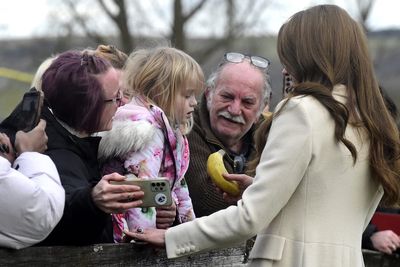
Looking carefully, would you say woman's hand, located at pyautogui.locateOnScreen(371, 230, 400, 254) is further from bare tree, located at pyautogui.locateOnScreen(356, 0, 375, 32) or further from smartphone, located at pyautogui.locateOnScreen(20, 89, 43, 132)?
bare tree, located at pyautogui.locateOnScreen(356, 0, 375, 32)

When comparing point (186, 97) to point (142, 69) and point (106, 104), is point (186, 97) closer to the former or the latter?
point (142, 69)

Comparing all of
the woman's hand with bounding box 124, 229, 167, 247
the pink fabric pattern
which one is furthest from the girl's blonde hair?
the woman's hand with bounding box 124, 229, 167, 247

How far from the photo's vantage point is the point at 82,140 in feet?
11.5

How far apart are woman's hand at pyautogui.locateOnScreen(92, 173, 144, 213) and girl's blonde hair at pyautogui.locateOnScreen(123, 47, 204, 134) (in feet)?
3.21

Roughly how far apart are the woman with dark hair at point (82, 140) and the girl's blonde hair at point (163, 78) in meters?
0.47

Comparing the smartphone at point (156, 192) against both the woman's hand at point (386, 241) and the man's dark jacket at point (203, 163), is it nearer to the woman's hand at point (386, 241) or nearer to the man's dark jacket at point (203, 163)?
the man's dark jacket at point (203, 163)

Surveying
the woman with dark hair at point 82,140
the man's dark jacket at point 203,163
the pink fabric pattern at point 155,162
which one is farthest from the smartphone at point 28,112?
the man's dark jacket at point 203,163

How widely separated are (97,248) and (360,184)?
0.96m

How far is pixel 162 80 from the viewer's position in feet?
13.6

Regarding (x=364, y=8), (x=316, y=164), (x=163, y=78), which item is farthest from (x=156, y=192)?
(x=364, y=8)

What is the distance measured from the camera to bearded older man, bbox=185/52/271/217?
4902mm

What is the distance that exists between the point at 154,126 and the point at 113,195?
805mm

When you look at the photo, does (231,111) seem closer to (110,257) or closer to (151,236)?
(151,236)

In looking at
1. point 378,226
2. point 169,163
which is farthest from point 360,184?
point 378,226
